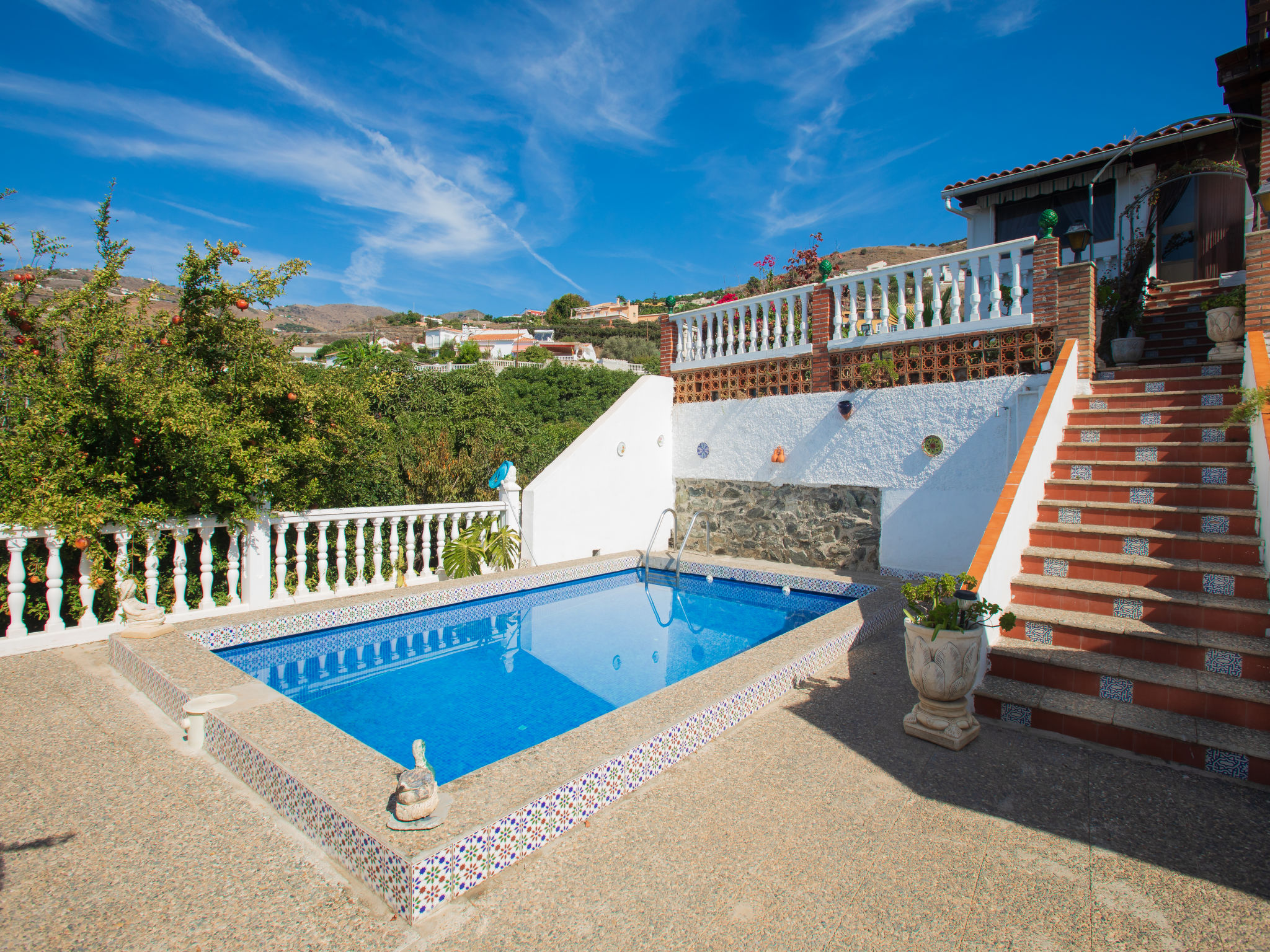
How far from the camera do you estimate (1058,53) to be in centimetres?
1085

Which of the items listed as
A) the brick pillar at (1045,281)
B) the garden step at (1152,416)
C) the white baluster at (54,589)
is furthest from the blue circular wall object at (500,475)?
the brick pillar at (1045,281)

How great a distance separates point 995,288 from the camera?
22.2 ft

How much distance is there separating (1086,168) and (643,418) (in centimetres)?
877

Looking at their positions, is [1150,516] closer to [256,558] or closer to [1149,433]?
[1149,433]

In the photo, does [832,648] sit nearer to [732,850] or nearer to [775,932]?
[732,850]

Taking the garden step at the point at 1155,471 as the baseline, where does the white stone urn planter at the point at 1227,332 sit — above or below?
above

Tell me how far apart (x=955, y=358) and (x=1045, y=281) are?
114cm

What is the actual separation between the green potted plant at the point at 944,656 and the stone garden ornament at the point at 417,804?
2532 millimetres

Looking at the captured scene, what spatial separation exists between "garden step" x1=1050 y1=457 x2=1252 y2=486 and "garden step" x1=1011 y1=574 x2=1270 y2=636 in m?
1.07

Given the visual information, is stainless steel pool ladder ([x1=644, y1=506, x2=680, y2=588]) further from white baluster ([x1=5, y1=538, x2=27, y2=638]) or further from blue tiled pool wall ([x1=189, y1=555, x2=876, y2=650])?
white baluster ([x1=5, y1=538, x2=27, y2=638])

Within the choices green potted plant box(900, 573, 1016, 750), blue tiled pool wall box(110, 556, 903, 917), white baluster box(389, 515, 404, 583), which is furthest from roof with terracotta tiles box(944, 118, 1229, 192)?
white baluster box(389, 515, 404, 583)

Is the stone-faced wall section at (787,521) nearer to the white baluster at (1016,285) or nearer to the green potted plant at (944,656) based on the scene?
the white baluster at (1016,285)

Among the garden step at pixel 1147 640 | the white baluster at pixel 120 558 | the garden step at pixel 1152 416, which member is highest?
the garden step at pixel 1152 416

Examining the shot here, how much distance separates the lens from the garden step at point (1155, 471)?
4527 millimetres
